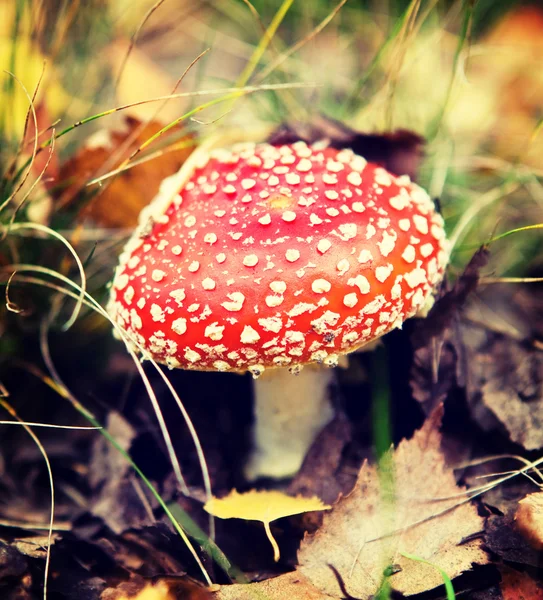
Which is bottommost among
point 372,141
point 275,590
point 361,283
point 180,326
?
point 275,590

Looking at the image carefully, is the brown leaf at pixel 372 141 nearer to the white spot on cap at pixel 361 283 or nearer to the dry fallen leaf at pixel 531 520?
the white spot on cap at pixel 361 283

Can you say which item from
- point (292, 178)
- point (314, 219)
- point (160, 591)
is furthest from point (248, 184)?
Answer: point (160, 591)

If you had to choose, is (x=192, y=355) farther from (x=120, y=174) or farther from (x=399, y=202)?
(x=120, y=174)

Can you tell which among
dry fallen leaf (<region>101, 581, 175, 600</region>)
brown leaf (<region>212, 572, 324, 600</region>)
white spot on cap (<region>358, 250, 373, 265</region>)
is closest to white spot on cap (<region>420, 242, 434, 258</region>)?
white spot on cap (<region>358, 250, 373, 265</region>)

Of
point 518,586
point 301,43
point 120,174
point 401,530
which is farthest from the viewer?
point 120,174

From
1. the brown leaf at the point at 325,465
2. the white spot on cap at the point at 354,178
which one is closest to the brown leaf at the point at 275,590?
the brown leaf at the point at 325,465

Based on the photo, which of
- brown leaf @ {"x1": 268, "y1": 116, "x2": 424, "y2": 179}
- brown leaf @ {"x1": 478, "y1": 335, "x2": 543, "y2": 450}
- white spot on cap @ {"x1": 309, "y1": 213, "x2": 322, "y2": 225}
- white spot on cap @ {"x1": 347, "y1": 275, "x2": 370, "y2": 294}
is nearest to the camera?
white spot on cap @ {"x1": 347, "y1": 275, "x2": 370, "y2": 294}

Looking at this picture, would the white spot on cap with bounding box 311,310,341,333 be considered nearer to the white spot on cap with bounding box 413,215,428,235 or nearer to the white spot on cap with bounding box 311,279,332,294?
the white spot on cap with bounding box 311,279,332,294
